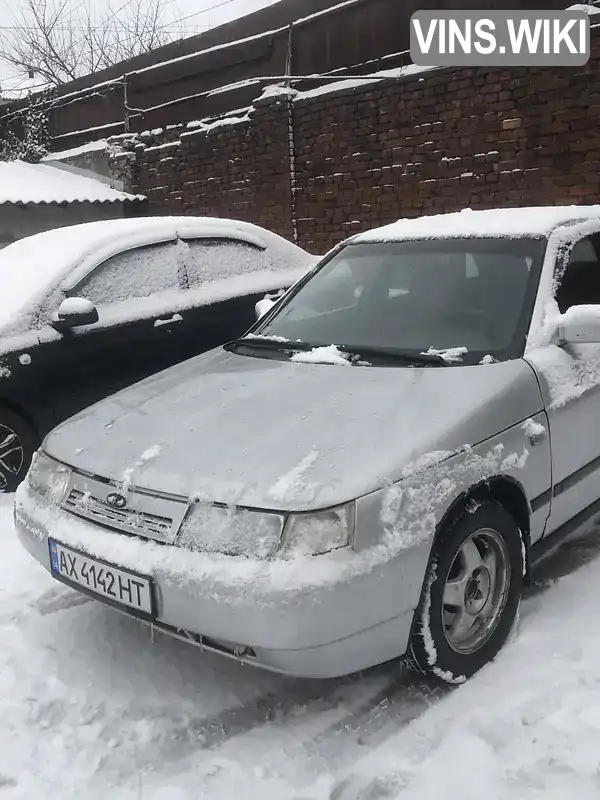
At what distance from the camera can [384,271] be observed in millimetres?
3482

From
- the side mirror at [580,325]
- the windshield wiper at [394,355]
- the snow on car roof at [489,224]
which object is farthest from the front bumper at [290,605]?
the snow on car roof at [489,224]

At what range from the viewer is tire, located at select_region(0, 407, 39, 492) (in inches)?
178

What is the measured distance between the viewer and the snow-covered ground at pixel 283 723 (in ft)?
6.91

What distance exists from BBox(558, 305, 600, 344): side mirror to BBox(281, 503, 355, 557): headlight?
1.34 meters

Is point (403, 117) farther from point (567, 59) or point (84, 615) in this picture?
point (84, 615)

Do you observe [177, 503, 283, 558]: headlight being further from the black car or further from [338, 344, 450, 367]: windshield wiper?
the black car

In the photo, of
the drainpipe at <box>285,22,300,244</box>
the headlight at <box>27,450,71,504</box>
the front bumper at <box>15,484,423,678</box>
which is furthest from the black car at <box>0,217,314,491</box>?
the drainpipe at <box>285,22,300,244</box>

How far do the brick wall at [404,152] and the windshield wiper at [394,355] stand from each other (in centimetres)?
497

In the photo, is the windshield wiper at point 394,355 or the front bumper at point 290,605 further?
the windshield wiper at point 394,355

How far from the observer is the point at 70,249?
509 cm

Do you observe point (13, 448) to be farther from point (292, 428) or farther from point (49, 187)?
point (49, 187)

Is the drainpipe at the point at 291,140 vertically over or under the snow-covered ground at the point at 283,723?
over

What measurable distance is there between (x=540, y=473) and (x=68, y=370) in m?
3.20

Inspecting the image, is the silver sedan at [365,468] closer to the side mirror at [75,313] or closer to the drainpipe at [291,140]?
the side mirror at [75,313]
